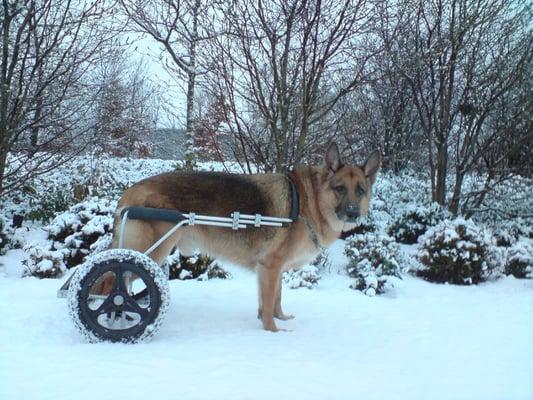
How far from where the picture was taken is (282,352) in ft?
13.0

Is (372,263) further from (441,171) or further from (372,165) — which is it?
(441,171)

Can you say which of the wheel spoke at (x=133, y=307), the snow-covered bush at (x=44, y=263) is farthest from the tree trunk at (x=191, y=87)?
the wheel spoke at (x=133, y=307)

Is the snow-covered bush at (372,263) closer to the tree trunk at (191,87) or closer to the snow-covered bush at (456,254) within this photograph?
the snow-covered bush at (456,254)

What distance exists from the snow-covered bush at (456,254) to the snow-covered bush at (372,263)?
53cm

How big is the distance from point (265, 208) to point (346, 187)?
2.78ft

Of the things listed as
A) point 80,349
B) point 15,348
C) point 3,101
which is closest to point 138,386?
point 80,349

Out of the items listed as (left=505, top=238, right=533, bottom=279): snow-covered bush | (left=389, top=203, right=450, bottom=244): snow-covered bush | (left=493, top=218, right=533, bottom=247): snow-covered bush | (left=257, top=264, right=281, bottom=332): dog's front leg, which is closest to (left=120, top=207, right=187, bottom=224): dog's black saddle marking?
(left=257, top=264, right=281, bottom=332): dog's front leg

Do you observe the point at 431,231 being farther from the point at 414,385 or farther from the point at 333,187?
the point at 414,385

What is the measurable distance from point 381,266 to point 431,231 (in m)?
1.31

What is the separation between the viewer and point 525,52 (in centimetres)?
914

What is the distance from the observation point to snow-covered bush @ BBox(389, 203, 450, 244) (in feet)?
31.7

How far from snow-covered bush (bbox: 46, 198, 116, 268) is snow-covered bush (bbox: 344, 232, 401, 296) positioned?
385 centimetres

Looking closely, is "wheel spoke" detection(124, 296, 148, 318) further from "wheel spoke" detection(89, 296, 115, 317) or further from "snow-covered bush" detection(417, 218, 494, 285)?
"snow-covered bush" detection(417, 218, 494, 285)

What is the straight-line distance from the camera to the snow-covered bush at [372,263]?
6582 millimetres
